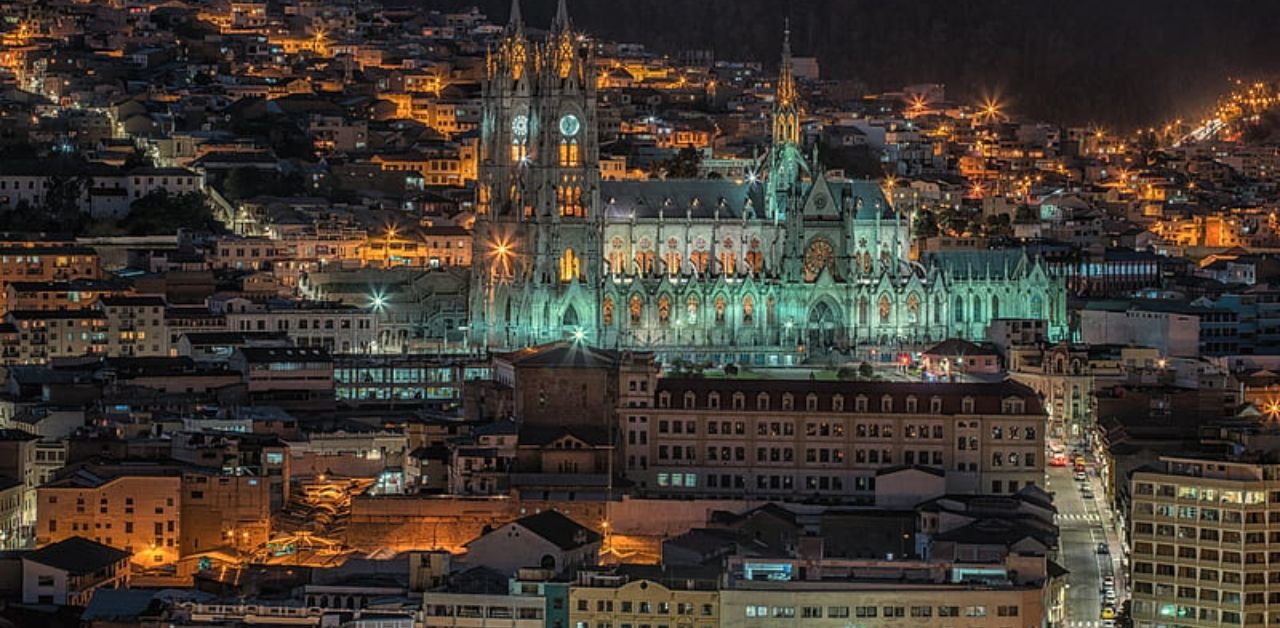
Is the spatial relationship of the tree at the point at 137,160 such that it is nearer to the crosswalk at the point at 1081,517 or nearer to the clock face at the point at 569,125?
the clock face at the point at 569,125

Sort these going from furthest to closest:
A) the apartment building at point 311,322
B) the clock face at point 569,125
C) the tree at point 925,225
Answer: the tree at point 925,225
the clock face at point 569,125
the apartment building at point 311,322

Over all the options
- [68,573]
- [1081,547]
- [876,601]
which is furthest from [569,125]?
[876,601]

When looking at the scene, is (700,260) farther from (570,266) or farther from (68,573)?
(68,573)

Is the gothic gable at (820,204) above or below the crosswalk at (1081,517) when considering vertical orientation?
above

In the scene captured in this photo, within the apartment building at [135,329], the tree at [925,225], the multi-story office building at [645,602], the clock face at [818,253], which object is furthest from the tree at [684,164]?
the multi-story office building at [645,602]

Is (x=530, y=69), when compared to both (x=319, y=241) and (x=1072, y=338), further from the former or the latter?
(x=1072, y=338)

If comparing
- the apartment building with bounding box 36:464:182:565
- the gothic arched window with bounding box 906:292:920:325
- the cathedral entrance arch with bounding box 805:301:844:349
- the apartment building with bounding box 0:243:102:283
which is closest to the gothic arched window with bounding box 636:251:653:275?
the cathedral entrance arch with bounding box 805:301:844:349

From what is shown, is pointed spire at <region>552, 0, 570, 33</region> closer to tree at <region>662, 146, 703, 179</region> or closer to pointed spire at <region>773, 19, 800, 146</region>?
pointed spire at <region>773, 19, 800, 146</region>
